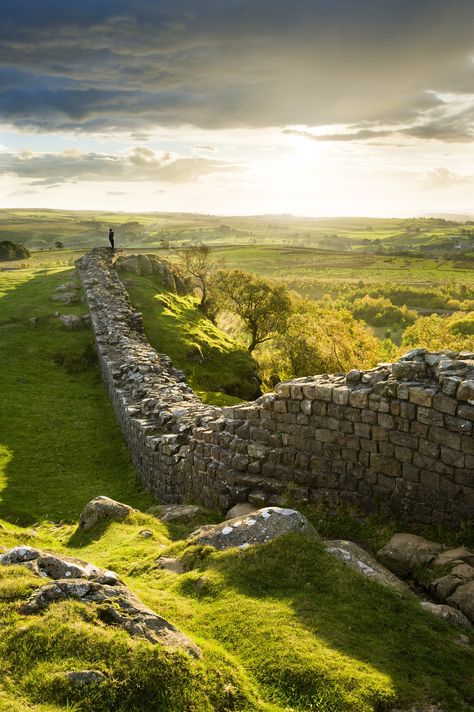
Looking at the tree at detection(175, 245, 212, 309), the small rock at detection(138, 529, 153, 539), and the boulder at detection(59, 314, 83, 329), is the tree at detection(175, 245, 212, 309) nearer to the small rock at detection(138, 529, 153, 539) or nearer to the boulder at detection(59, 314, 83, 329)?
the boulder at detection(59, 314, 83, 329)

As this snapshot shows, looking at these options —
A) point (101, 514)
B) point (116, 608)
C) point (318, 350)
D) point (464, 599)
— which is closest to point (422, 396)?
point (464, 599)

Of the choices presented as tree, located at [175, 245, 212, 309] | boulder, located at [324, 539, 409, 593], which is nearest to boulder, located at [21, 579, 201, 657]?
boulder, located at [324, 539, 409, 593]

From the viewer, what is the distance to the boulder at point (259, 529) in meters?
9.47

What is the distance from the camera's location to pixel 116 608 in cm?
659

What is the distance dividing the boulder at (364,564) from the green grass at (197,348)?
71.9 feet

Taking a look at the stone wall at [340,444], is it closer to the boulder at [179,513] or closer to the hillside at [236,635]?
the boulder at [179,513]

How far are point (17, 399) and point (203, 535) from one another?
17122 mm

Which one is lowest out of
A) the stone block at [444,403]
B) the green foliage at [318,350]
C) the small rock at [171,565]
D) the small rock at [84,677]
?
the green foliage at [318,350]

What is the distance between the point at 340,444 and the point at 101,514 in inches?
242

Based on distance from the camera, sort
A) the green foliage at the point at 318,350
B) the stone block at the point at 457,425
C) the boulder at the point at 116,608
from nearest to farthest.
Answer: the boulder at the point at 116,608 → the stone block at the point at 457,425 → the green foliage at the point at 318,350

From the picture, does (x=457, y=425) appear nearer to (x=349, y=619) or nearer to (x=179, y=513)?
(x=349, y=619)

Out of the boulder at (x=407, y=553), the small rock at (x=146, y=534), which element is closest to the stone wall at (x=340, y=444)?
the boulder at (x=407, y=553)

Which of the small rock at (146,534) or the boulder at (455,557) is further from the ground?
the boulder at (455,557)

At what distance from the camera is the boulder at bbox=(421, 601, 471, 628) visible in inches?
303
